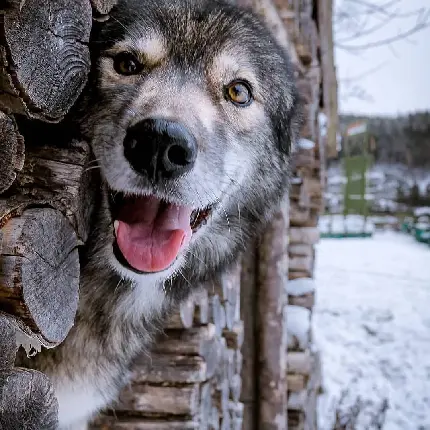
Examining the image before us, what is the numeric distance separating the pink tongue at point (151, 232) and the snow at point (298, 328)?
3088 mm

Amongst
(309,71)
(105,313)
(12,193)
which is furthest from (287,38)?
(12,193)

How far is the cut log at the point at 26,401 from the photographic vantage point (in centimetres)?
87

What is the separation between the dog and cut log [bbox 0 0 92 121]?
0.21 meters

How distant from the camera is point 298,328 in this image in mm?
4359

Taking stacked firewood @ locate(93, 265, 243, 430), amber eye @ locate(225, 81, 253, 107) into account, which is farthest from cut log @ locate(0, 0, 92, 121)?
stacked firewood @ locate(93, 265, 243, 430)

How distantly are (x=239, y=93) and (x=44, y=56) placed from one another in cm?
79

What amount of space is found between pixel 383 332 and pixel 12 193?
7.19m

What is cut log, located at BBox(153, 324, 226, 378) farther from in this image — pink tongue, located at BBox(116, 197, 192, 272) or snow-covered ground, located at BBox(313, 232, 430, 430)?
snow-covered ground, located at BBox(313, 232, 430, 430)

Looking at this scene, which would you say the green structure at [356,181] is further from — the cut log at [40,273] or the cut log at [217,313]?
the cut log at [40,273]

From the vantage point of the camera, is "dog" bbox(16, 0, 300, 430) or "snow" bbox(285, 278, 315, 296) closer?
"dog" bbox(16, 0, 300, 430)

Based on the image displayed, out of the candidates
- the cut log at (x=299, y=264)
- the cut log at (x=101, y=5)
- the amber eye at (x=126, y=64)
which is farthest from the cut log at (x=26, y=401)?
the cut log at (x=299, y=264)

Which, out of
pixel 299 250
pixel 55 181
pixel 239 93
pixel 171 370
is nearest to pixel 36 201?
pixel 55 181

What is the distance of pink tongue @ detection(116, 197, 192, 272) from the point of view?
1342 millimetres

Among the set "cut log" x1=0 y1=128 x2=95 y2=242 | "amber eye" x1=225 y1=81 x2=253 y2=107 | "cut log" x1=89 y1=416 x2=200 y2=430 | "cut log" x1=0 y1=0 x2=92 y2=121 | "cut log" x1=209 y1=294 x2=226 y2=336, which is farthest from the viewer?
"cut log" x1=209 y1=294 x2=226 y2=336
